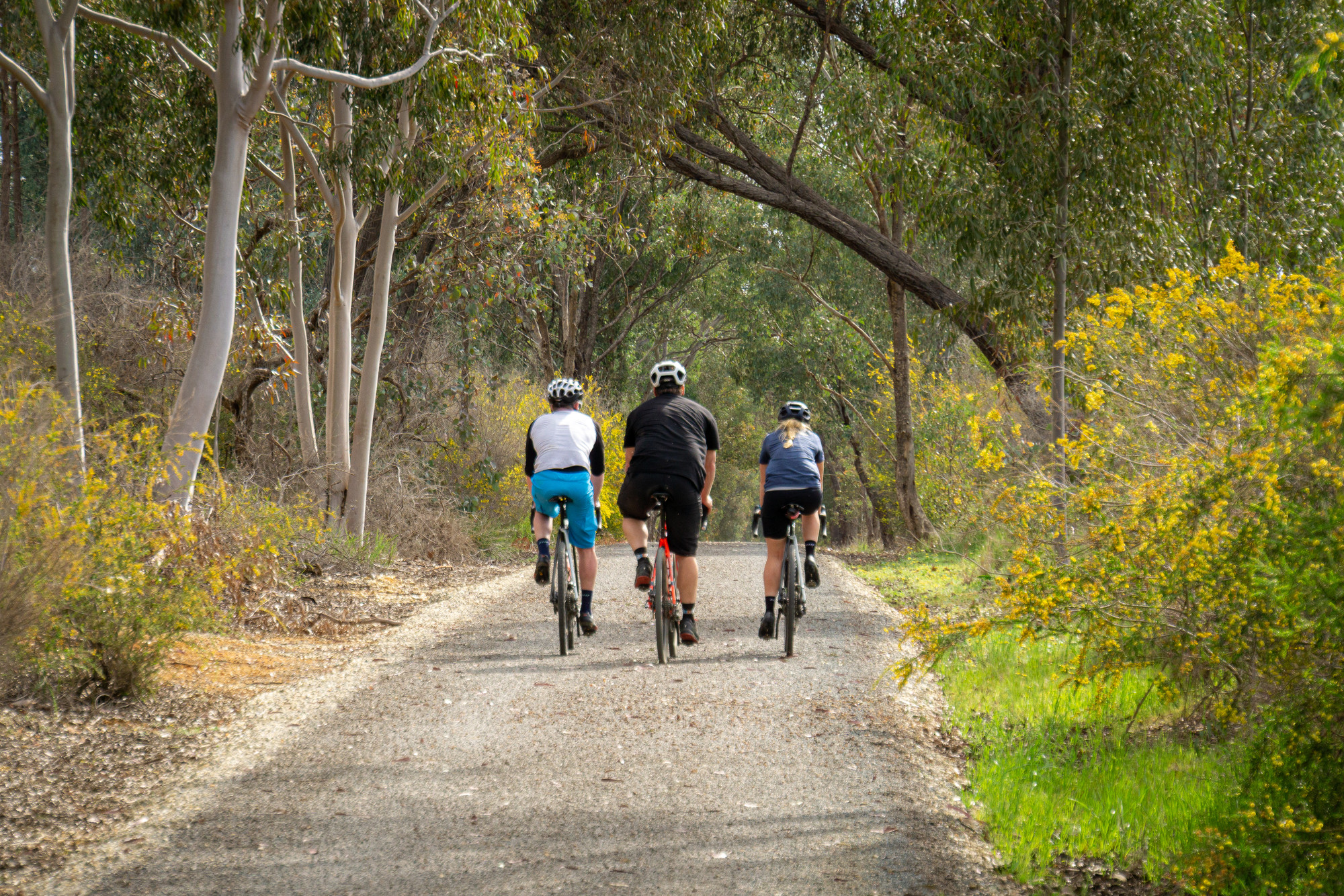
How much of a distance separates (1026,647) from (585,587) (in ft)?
11.2

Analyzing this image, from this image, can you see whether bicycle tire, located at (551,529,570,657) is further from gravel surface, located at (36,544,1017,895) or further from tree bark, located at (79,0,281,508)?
tree bark, located at (79,0,281,508)

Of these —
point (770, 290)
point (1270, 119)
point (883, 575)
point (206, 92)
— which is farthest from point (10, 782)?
point (770, 290)

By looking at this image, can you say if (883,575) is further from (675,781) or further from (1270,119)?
(675,781)

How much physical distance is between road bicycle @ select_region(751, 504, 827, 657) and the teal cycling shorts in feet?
4.04

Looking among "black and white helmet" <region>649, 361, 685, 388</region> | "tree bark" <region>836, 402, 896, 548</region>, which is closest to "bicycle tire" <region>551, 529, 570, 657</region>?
"black and white helmet" <region>649, 361, 685, 388</region>

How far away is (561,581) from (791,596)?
1721mm

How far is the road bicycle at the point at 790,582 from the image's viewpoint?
8.51 meters

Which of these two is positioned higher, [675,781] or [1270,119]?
[1270,119]

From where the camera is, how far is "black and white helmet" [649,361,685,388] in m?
8.23

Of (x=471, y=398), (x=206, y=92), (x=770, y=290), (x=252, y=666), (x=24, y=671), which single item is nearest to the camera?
(x=24, y=671)

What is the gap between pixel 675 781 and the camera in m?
5.46

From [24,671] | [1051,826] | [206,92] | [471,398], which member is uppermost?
[206,92]

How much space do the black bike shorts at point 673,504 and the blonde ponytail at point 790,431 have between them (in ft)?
3.11

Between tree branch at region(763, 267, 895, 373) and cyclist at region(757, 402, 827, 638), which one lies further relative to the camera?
tree branch at region(763, 267, 895, 373)
